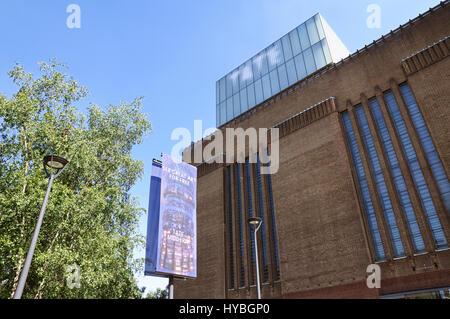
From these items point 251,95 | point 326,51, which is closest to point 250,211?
point 251,95

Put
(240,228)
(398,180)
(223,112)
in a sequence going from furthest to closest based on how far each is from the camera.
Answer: (223,112) < (240,228) < (398,180)

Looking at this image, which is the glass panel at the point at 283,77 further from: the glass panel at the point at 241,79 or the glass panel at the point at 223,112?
the glass panel at the point at 223,112

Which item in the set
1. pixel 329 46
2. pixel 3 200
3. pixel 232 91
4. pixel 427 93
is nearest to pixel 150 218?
pixel 3 200

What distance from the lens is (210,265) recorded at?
32.1 m

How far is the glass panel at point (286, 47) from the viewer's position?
3730cm

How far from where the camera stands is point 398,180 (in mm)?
22719

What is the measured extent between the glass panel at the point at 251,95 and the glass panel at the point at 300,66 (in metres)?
6.11

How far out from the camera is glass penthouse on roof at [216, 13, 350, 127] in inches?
1356

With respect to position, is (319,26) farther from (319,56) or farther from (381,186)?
(381,186)

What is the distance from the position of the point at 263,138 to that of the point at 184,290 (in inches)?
709

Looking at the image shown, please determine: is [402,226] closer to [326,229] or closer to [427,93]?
[326,229]

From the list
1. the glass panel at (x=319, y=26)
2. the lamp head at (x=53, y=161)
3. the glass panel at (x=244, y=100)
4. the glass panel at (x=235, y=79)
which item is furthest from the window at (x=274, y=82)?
the lamp head at (x=53, y=161)

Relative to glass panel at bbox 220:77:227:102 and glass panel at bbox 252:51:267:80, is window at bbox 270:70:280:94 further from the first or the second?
glass panel at bbox 220:77:227:102

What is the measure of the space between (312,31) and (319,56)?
13.7ft
